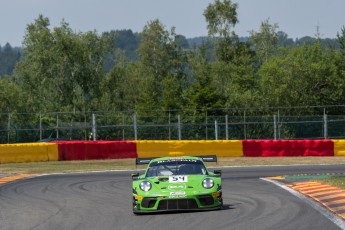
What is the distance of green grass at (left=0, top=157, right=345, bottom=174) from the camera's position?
103ft

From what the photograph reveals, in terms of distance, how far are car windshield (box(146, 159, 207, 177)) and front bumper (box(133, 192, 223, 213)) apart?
1.29m

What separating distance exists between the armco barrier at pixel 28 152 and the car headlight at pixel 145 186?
2121 cm

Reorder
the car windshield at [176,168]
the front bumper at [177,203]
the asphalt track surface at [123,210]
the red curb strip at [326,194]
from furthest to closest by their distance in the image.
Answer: the car windshield at [176,168], the red curb strip at [326,194], the front bumper at [177,203], the asphalt track surface at [123,210]

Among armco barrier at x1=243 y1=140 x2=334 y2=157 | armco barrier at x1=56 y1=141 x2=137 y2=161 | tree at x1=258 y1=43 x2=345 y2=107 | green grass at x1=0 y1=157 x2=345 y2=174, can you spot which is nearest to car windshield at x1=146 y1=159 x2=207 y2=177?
green grass at x1=0 y1=157 x2=345 y2=174

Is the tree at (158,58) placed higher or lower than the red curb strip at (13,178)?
higher

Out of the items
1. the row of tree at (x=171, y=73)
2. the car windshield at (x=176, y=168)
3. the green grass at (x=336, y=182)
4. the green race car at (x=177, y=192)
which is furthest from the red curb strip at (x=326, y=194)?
the row of tree at (x=171, y=73)

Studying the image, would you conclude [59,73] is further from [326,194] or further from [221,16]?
[326,194]

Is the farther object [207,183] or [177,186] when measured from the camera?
[207,183]

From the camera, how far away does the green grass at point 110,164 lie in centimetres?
3147

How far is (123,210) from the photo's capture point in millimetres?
15102

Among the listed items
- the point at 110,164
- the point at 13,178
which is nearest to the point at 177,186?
the point at 13,178

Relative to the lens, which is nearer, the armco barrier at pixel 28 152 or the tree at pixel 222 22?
the armco barrier at pixel 28 152

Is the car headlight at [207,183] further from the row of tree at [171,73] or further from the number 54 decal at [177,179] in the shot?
the row of tree at [171,73]

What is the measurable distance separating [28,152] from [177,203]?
22.5 metres
